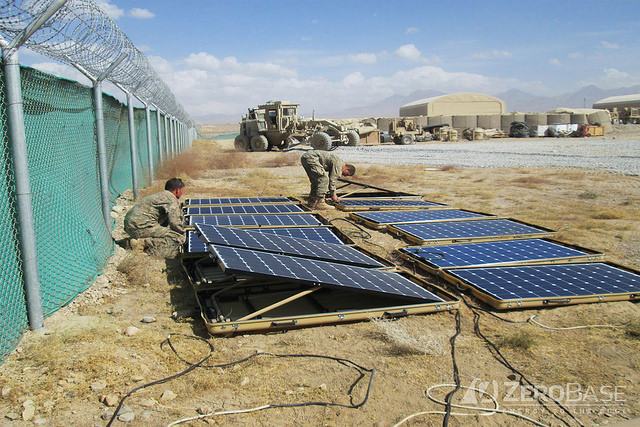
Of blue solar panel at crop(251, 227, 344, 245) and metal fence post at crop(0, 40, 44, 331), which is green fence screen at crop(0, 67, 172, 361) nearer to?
metal fence post at crop(0, 40, 44, 331)

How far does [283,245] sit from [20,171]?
3.26 meters

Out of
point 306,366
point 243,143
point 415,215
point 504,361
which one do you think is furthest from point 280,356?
point 243,143

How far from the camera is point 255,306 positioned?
20.2ft

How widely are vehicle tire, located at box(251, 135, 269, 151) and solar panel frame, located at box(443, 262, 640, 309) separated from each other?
92.0 ft

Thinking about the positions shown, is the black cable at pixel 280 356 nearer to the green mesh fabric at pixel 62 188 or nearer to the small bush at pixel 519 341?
the small bush at pixel 519 341

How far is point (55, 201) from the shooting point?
20.1 ft

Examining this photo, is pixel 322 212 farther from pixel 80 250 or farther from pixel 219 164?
pixel 219 164

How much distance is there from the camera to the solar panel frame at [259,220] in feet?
30.8

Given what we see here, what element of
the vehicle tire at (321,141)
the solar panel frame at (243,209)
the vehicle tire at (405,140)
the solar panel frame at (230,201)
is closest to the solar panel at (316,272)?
the solar panel frame at (243,209)

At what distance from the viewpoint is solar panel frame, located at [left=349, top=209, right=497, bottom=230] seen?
34.0 ft

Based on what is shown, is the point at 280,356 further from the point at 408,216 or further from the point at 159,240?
the point at 408,216

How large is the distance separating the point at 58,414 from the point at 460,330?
3.75m

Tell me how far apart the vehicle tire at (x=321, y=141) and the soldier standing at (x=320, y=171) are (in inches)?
730

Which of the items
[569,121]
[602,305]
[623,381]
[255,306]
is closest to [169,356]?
[255,306]
